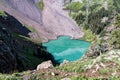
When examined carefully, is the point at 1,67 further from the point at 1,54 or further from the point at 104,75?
the point at 104,75

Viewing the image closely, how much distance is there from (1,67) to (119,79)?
2210 inches

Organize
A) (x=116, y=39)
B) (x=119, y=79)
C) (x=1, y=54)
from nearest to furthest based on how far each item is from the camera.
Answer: (x=119, y=79) < (x=1, y=54) < (x=116, y=39)

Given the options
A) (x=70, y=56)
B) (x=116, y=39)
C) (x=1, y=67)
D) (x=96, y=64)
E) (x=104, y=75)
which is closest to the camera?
(x=104, y=75)

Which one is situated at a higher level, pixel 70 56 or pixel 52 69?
pixel 52 69

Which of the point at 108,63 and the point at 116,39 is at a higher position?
the point at 108,63

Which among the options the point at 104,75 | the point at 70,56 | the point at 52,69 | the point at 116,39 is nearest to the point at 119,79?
the point at 104,75

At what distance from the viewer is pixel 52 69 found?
112 ft

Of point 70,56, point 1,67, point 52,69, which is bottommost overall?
point 70,56

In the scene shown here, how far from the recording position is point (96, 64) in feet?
106

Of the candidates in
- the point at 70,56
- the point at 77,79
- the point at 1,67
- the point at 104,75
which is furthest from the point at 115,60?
the point at 70,56

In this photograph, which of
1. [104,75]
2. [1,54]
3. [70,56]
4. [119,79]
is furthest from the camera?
[70,56]

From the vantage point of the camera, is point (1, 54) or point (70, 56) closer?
point (1, 54)

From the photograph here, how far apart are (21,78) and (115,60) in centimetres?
1099

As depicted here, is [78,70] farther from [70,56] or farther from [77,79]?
[70,56]
